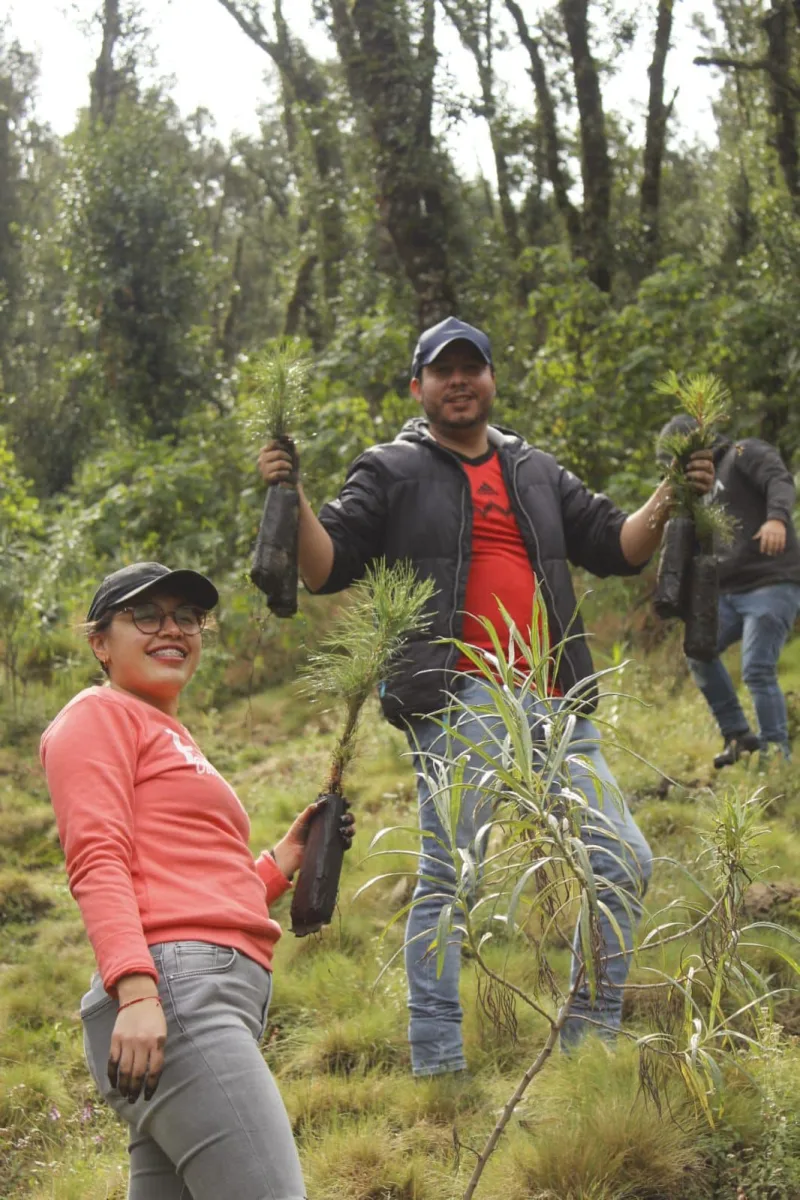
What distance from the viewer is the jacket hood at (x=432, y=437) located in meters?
4.00

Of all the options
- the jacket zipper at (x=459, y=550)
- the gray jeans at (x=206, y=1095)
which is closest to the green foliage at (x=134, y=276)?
the jacket zipper at (x=459, y=550)

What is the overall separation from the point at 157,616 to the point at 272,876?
24.1 inches

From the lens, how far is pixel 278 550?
3270 millimetres

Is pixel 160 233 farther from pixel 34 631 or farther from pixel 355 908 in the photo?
pixel 355 908

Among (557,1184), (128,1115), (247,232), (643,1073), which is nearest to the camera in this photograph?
(128,1115)

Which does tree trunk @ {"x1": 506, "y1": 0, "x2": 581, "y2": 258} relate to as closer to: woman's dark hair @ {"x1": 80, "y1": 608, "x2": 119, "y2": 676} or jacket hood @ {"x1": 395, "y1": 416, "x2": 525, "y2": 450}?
jacket hood @ {"x1": 395, "y1": 416, "x2": 525, "y2": 450}

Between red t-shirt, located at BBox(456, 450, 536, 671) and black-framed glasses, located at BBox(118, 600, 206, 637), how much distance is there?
4.02 feet

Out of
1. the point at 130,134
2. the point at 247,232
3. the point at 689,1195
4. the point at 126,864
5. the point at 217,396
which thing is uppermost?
the point at 247,232

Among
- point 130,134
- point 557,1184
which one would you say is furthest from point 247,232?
point 557,1184

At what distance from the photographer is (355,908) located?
525cm

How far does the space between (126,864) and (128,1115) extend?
0.41 metres

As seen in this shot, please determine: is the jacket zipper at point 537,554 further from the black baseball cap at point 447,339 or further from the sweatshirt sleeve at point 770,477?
the sweatshirt sleeve at point 770,477

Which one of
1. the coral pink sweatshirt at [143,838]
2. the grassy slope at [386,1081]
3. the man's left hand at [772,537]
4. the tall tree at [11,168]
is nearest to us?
the coral pink sweatshirt at [143,838]

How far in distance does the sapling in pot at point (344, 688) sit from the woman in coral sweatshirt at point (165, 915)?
248 mm
